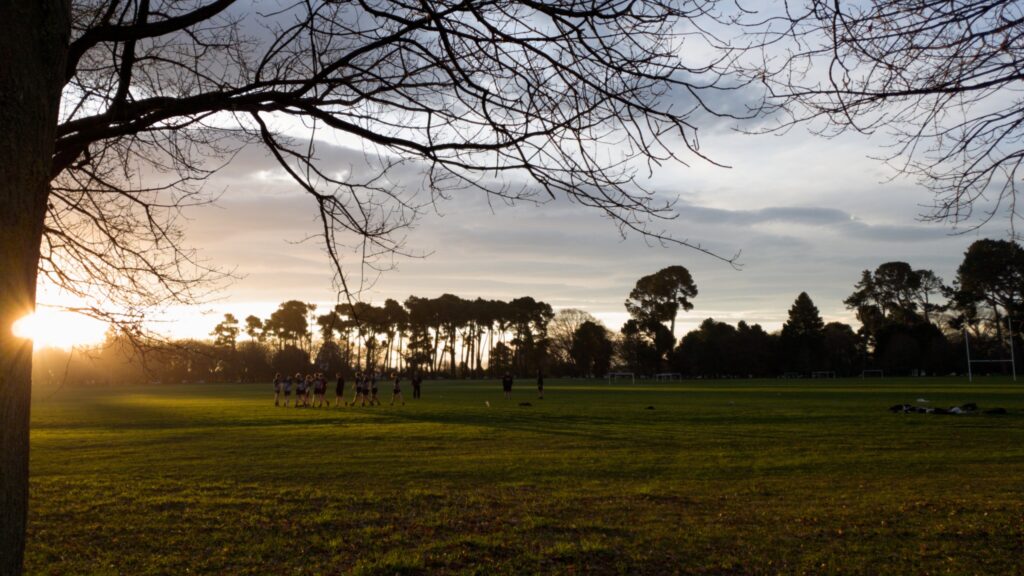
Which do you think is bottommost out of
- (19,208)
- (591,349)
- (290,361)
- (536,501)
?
(536,501)

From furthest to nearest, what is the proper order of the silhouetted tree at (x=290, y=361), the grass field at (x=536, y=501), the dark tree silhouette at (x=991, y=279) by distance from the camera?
the silhouetted tree at (x=290, y=361)
the dark tree silhouette at (x=991, y=279)
the grass field at (x=536, y=501)

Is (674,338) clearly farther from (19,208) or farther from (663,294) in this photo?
(19,208)

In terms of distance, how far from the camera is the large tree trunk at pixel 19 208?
2297 mm

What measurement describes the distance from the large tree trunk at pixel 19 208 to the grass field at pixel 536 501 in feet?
15.1

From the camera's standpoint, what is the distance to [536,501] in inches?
382

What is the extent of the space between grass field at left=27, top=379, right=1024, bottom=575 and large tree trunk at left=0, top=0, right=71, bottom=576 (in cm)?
459

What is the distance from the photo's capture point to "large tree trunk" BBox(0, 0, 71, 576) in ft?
7.54

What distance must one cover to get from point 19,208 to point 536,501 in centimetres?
828

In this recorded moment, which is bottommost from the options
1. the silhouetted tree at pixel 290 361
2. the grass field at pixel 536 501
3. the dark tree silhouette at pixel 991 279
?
the grass field at pixel 536 501

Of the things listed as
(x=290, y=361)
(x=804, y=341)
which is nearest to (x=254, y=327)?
(x=290, y=361)

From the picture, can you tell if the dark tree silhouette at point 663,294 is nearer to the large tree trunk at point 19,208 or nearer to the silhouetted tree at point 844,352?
the silhouetted tree at point 844,352

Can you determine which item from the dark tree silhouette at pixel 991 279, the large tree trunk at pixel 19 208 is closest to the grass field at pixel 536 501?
the large tree trunk at pixel 19 208

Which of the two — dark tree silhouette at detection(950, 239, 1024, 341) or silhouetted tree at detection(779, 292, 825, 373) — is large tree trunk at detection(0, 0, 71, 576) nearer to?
dark tree silhouette at detection(950, 239, 1024, 341)

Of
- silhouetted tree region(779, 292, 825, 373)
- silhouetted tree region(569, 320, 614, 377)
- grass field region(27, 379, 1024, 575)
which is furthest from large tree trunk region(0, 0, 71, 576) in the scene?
silhouetted tree region(779, 292, 825, 373)
